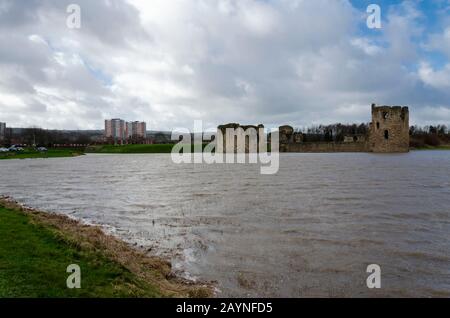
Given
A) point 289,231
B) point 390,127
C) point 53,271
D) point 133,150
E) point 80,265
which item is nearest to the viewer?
point 53,271

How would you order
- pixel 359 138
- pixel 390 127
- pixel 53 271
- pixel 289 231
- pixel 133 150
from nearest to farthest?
pixel 53 271 → pixel 289 231 → pixel 390 127 → pixel 359 138 → pixel 133 150

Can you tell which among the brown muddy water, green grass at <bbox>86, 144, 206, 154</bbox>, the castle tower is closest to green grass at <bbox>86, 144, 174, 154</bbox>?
green grass at <bbox>86, 144, 206, 154</bbox>

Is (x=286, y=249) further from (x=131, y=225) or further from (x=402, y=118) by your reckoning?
(x=402, y=118)

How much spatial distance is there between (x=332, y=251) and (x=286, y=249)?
115cm

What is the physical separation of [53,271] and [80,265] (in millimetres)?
699

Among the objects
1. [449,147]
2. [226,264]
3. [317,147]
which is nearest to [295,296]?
[226,264]

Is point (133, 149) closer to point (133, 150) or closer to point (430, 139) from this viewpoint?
point (133, 150)

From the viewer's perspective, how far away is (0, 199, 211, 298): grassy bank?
6270 mm

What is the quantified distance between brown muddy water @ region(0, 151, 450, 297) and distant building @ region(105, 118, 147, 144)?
145 metres

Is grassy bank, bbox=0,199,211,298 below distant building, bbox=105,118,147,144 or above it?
below

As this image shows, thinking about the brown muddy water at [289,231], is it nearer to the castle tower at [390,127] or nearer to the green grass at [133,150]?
the castle tower at [390,127]

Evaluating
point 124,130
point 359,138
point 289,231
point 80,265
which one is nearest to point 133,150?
point 359,138

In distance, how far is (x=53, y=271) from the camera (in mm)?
6945

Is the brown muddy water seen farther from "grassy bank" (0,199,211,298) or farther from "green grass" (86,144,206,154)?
"green grass" (86,144,206,154)
